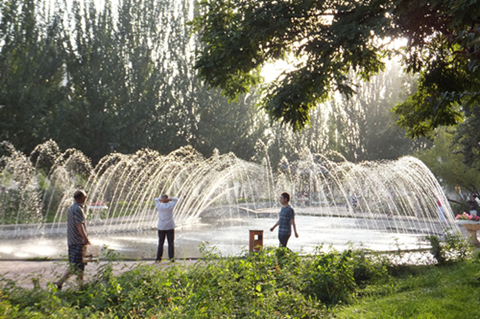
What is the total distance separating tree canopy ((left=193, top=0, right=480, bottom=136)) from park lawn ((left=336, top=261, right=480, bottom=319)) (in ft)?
10.4

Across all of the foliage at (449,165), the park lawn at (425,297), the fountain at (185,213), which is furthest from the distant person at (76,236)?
the foliage at (449,165)

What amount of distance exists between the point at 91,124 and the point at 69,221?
21.8 m

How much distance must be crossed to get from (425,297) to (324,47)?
17.0ft

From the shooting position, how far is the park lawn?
5031 mm

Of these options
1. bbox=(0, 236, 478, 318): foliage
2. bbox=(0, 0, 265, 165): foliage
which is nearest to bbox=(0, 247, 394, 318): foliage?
bbox=(0, 236, 478, 318): foliage

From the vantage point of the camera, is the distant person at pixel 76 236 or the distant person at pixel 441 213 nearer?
the distant person at pixel 76 236

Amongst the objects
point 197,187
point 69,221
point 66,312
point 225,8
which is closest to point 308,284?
point 66,312

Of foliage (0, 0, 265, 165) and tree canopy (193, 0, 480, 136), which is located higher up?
foliage (0, 0, 265, 165)

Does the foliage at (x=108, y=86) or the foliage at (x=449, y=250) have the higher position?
the foliage at (x=108, y=86)

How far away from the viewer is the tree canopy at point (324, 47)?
7473 mm

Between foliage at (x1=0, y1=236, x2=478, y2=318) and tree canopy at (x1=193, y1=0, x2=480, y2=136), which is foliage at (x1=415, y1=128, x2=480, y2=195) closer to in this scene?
tree canopy at (x1=193, y1=0, x2=480, y2=136)

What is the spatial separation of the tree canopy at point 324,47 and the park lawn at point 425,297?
3170mm

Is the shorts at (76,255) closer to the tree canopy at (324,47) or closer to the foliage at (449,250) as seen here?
the tree canopy at (324,47)

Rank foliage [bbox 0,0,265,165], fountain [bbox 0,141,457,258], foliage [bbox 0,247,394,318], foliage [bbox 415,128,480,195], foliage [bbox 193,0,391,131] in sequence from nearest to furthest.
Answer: foliage [bbox 0,247,394,318], foliage [bbox 193,0,391,131], fountain [bbox 0,141,457,258], foliage [bbox 0,0,265,165], foliage [bbox 415,128,480,195]
